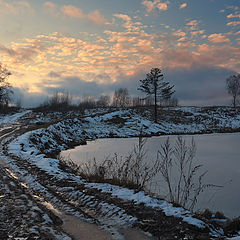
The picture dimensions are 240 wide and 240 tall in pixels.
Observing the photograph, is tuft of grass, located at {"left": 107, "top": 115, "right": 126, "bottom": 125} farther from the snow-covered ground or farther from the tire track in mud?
the tire track in mud

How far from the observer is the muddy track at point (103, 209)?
140 inches

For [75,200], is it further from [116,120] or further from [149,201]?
[116,120]

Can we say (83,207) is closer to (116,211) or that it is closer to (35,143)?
(116,211)

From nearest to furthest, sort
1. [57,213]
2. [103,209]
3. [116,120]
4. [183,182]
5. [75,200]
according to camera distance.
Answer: [57,213], [103,209], [75,200], [183,182], [116,120]

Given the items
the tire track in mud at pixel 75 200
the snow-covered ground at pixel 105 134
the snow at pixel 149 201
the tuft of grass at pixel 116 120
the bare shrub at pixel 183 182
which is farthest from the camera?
the tuft of grass at pixel 116 120

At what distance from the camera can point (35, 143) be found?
47.0ft

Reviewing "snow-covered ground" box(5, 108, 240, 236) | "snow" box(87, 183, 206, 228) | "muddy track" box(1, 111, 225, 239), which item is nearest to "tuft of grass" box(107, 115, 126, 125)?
"snow-covered ground" box(5, 108, 240, 236)

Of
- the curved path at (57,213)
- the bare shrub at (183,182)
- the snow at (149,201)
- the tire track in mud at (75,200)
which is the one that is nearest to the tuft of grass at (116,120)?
the bare shrub at (183,182)

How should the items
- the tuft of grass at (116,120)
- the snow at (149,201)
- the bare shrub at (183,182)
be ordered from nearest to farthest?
the snow at (149,201) → the bare shrub at (183,182) → the tuft of grass at (116,120)

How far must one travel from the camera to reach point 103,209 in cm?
444

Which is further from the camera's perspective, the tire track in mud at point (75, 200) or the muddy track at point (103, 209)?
the tire track in mud at point (75, 200)

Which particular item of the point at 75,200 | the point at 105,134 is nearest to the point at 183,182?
the point at 75,200

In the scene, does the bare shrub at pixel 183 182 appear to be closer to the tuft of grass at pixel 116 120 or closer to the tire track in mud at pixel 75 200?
the tire track in mud at pixel 75 200

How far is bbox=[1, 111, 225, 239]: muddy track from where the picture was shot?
355 cm
